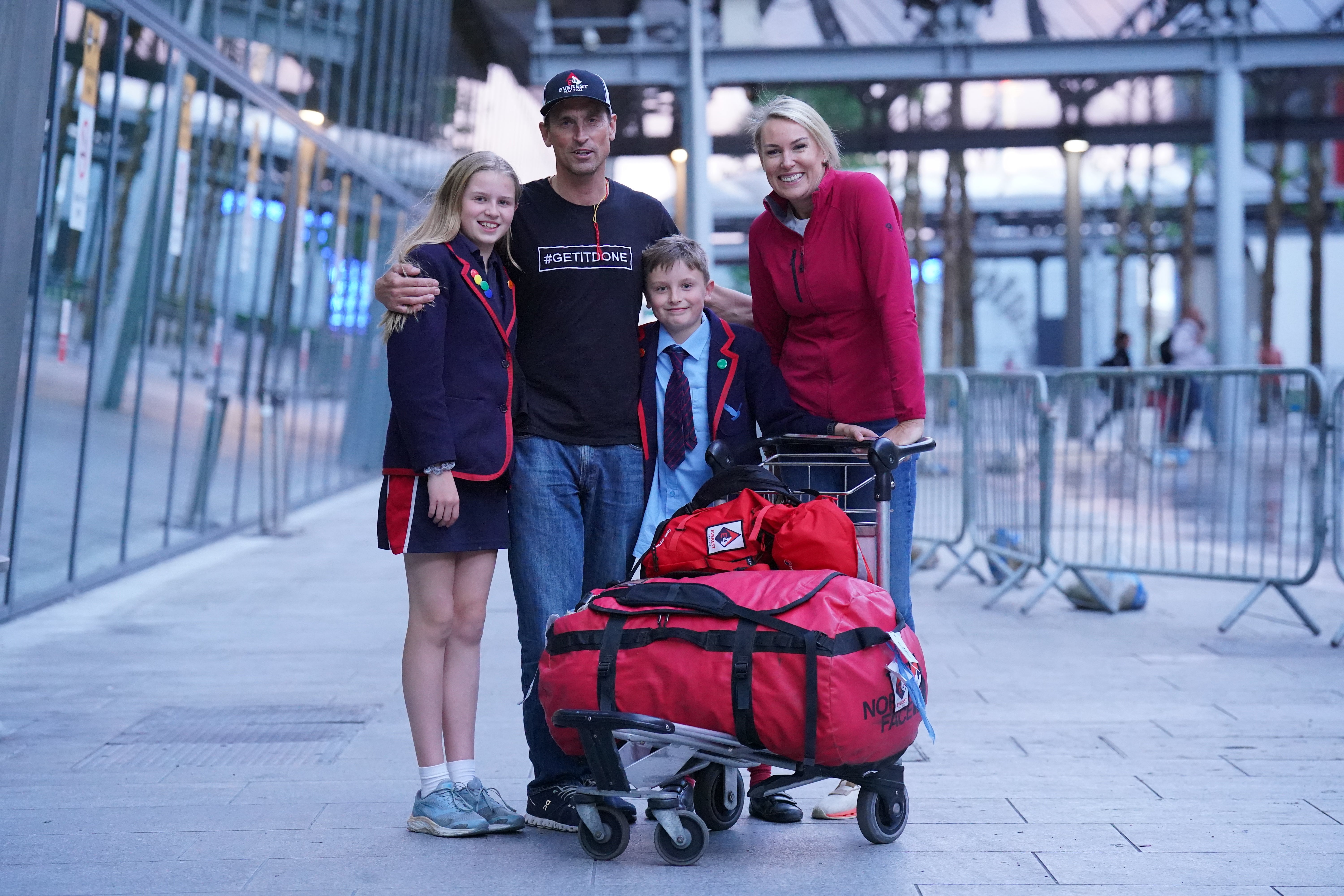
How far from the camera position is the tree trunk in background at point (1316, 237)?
117 feet

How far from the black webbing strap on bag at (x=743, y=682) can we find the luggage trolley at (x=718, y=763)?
0.20 ft

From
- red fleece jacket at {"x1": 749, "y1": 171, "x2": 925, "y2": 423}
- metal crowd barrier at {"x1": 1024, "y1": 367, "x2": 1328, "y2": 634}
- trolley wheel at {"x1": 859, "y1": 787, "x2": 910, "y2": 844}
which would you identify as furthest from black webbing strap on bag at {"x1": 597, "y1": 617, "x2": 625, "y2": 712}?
metal crowd barrier at {"x1": 1024, "y1": 367, "x2": 1328, "y2": 634}

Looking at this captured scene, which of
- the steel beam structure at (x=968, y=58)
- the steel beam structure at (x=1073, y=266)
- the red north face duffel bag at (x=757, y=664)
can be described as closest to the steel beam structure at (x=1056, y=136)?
the steel beam structure at (x=968, y=58)

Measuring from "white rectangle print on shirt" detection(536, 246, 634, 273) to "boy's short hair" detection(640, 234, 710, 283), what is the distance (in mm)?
87

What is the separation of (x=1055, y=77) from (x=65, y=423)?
14820mm

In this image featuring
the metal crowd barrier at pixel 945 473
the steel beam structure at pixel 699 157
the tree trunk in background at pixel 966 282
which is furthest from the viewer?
the tree trunk in background at pixel 966 282

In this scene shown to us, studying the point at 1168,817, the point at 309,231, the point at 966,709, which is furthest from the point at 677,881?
the point at 309,231

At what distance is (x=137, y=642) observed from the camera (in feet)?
22.5

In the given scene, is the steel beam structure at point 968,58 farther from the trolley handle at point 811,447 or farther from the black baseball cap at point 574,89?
the trolley handle at point 811,447

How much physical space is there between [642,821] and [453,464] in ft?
4.04

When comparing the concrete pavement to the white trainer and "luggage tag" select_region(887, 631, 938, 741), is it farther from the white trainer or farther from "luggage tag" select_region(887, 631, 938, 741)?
"luggage tag" select_region(887, 631, 938, 741)

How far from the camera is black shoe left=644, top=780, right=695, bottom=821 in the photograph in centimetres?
362

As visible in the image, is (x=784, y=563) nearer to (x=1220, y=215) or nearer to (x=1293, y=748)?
(x=1293, y=748)

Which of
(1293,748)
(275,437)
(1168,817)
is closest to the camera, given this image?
(1168,817)
